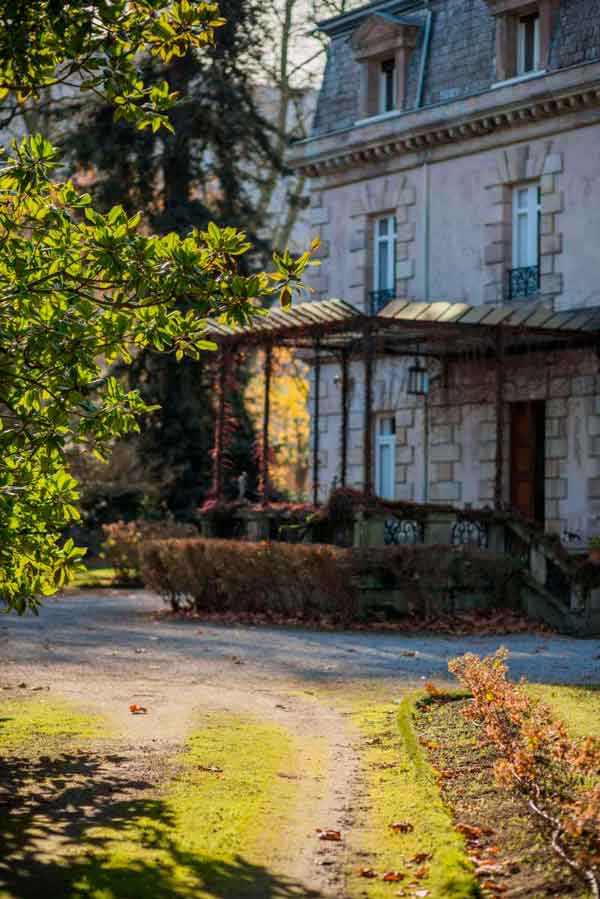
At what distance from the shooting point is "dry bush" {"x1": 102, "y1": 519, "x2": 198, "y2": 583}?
83.0 ft

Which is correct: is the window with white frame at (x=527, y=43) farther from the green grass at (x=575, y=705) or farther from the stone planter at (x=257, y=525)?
the green grass at (x=575, y=705)

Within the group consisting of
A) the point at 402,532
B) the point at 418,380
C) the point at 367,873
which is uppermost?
the point at 418,380

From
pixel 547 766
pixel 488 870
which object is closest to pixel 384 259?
pixel 547 766

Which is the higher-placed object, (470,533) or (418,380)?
(418,380)

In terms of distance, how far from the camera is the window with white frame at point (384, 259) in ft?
85.0

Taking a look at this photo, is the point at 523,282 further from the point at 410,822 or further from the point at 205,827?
the point at 205,827

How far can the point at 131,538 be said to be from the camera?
25594mm

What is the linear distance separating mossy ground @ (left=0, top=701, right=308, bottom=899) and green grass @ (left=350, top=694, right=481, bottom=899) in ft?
1.54

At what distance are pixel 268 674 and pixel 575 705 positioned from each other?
144 inches

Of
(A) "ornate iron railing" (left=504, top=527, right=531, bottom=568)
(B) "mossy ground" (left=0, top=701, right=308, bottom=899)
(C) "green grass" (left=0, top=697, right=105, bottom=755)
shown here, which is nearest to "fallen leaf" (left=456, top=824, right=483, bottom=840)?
(B) "mossy ground" (left=0, top=701, right=308, bottom=899)

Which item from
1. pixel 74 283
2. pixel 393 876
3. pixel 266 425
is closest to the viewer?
pixel 393 876

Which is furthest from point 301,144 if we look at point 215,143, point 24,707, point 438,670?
point 24,707

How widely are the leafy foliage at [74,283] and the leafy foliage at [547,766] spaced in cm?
257

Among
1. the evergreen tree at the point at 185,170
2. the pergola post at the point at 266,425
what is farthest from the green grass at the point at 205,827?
the evergreen tree at the point at 185,170
